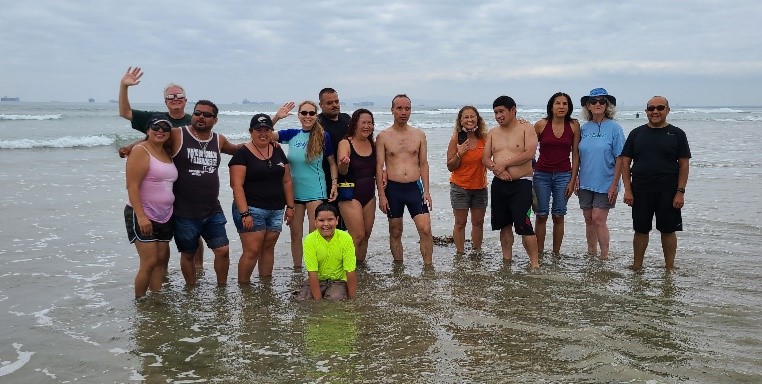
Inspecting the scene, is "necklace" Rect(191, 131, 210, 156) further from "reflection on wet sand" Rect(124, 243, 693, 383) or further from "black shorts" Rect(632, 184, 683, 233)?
"black shorts" Rect(632, 184, 683, 233)

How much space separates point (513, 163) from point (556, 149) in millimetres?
774

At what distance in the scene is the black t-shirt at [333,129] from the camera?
25.4 feet

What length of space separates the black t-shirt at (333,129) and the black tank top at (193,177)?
158 centimetres

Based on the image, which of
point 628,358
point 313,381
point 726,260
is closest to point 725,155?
point 726,260

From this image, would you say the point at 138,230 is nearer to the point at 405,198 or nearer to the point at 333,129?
the point at 333,129

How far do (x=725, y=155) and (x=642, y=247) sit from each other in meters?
17.1

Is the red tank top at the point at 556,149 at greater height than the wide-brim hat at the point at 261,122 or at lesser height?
lesser

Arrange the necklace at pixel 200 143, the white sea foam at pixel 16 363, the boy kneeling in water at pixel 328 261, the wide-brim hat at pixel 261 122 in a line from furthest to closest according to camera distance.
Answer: the wide-brim hat at pixel 261 122 → the necklace at pixel 200 143 → the boy kneeling in water at pixel 328 261 → the white sea foam at pixel 16 363

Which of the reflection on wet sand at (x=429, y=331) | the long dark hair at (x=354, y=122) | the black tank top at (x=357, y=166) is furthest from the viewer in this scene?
the black tank top at (x=357, y=166)

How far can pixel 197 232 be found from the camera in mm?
6590

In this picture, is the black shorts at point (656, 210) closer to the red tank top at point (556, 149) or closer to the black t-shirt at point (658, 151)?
the black t-shirt at point (658, 151)

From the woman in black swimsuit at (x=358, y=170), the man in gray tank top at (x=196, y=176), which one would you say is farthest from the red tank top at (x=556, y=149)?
the man in gray tank top at (x=196, y=176)

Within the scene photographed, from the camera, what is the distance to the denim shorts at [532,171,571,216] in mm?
8297

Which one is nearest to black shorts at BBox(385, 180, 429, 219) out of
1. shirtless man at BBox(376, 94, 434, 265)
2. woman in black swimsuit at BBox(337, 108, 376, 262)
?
shirtless man at BBox(376, 94, 434, 265)
